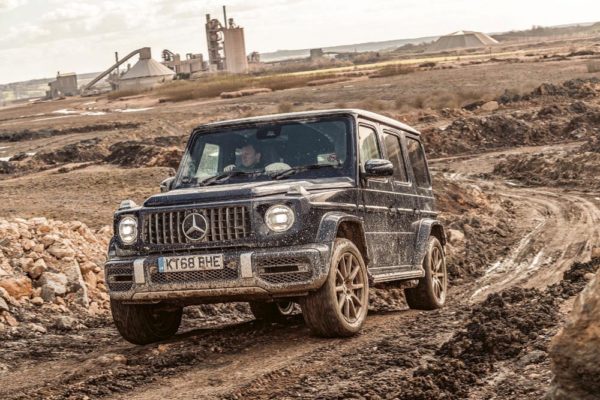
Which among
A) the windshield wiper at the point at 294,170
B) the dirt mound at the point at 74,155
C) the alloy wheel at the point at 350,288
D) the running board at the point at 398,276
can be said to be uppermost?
the windshield wiper at the point at 294,170

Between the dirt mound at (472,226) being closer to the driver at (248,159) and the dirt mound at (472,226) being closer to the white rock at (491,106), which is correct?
the driver at (248,159)

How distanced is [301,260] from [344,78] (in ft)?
222

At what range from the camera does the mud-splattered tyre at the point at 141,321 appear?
26.3 feet

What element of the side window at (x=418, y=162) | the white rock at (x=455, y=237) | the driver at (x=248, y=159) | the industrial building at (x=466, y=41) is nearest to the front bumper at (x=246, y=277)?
the driver at (x=248, y=159)

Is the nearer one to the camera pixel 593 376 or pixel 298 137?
pixel 593 376

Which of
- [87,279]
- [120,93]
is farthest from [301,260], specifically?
[120,93]

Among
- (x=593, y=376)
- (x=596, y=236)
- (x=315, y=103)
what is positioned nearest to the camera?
(x=593, y=376)

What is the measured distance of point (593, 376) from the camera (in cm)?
397

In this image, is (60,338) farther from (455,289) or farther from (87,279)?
(455,289)

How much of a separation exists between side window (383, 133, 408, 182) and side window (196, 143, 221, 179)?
1638 millimetres

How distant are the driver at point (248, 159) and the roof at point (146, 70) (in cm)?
9845

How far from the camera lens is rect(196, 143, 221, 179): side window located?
8.72 m

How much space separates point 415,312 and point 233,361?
2819mm

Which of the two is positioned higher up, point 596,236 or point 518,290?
point 518,290
